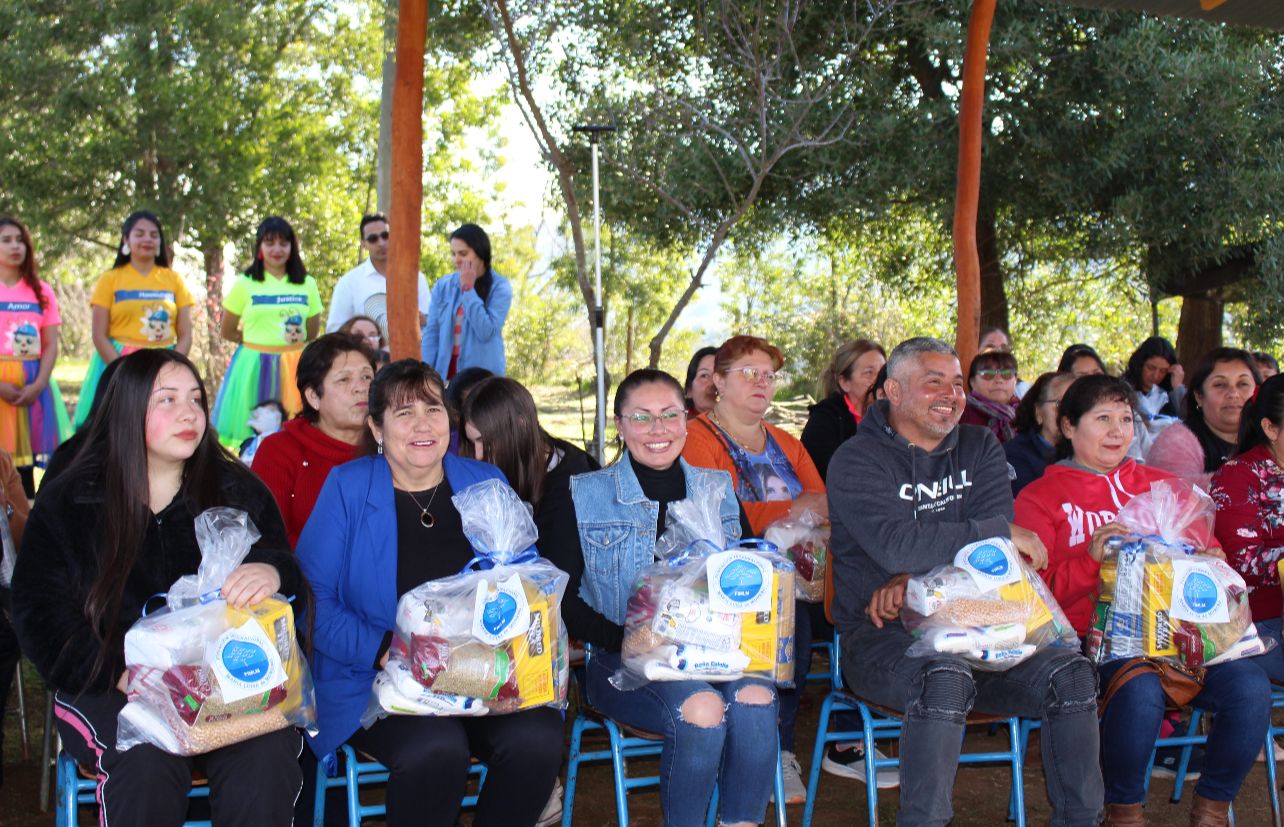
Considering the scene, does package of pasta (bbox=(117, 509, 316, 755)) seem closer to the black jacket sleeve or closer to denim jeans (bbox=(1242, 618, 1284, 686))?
the black jacket sleeve

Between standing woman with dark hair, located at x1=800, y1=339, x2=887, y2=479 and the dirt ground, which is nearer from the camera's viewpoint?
the dirt ground

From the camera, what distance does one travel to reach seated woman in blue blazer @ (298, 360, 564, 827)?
3.06 metres

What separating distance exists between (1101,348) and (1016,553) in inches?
525

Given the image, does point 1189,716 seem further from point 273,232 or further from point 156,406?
point 273,232

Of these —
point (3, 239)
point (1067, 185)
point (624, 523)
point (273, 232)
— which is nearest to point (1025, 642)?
point (624, 523)

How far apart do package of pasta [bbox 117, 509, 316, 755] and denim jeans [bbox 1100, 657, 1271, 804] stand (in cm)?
245

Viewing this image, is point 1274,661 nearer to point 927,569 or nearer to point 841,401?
point 927,569

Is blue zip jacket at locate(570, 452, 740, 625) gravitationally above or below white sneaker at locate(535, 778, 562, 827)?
above

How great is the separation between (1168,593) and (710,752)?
1487mm

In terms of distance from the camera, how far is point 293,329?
6586 mm

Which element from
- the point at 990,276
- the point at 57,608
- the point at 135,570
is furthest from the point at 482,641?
the point at 990,276

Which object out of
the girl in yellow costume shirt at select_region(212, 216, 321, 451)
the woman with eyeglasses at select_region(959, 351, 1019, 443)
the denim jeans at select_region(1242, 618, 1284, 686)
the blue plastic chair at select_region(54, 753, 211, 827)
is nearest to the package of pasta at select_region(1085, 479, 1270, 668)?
the denim jeans at select_region(1242, 618, 1284, 686)

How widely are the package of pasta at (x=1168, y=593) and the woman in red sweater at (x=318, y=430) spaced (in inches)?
99.2

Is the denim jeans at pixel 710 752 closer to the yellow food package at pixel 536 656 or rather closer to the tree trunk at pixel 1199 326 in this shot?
the yellow food package at pixel 536 656
